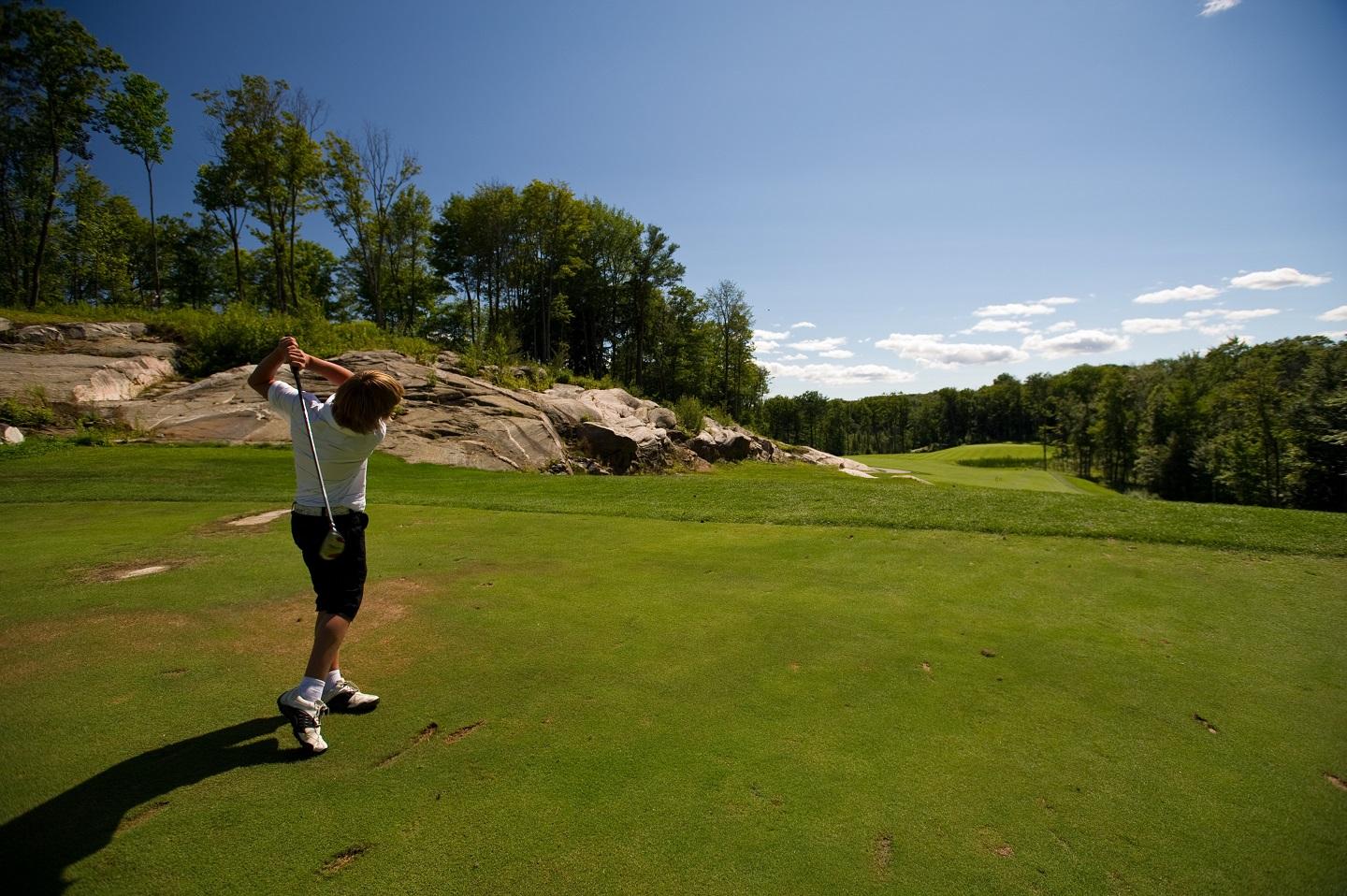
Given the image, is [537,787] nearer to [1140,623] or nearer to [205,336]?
[1140,623]

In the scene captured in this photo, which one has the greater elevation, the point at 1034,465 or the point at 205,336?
the point at 205,336

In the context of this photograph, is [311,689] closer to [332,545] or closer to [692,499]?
[332,545]

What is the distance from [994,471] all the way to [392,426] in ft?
152

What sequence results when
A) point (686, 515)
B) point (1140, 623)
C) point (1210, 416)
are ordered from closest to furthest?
point (1140, 623)
point (686, 515)
point (1210, 416)

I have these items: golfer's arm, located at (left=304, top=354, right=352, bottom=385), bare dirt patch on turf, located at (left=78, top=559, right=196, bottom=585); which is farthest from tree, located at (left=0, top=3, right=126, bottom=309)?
golfer's arm, located at (left=304, top=354, right=352, bottom=385)

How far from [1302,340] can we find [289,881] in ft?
274

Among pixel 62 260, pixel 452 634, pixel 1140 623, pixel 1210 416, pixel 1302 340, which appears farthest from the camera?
pixel 1302 340

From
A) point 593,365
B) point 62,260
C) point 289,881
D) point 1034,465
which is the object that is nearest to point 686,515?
point 289,881

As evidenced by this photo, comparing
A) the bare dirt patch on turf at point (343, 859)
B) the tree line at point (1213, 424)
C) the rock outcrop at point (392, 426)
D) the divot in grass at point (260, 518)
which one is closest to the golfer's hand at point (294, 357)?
the bare dirt patch on turf at point (343, 859)

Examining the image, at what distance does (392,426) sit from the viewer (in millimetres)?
17609

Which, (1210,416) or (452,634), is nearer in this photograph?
(452,634)

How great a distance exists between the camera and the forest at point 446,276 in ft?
91.1

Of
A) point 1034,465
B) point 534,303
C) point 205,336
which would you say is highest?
point 534,303

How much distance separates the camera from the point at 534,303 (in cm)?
4434
